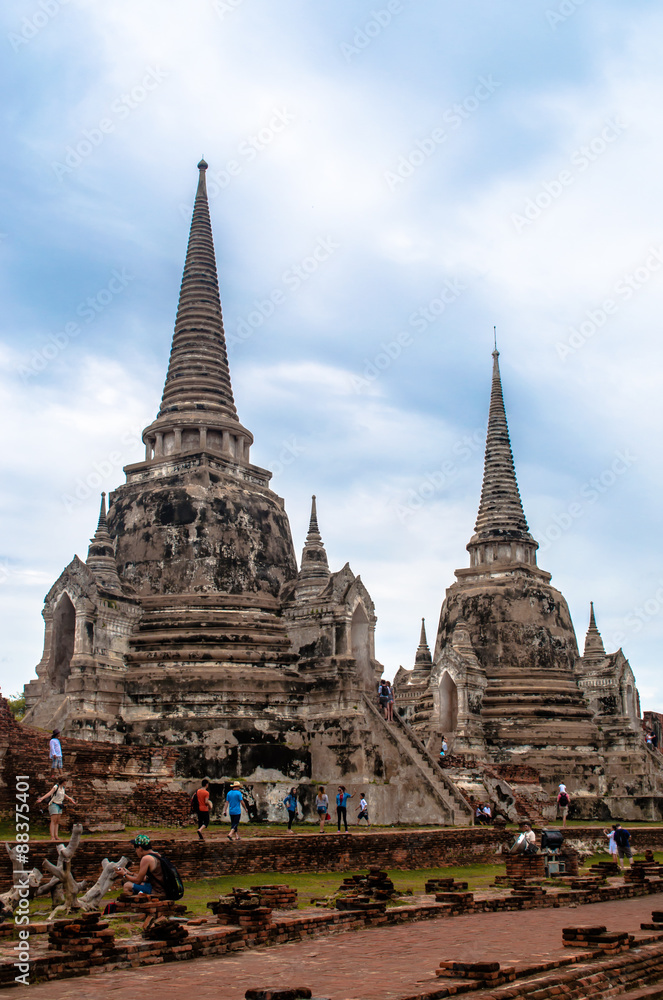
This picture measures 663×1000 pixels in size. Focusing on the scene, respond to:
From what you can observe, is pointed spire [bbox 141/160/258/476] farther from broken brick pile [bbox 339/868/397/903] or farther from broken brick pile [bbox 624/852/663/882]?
broken brick pile [bbox 339/868/397/903]

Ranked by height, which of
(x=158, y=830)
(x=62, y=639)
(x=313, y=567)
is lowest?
(x=158, y=830)

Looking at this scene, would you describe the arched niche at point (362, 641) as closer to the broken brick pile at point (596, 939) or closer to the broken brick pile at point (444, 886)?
the broken brick pile at point (444, 886)

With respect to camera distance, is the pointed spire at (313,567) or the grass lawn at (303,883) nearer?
the grass lawn at (303,883)

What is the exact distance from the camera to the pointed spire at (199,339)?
33375 millimetres

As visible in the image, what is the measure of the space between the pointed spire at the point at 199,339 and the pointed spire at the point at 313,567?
18.0 feet

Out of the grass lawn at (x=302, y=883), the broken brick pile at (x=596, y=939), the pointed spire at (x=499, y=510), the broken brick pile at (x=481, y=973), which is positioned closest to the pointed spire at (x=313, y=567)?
the grass lawn at (x=302, y=883)

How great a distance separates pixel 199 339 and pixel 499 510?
14057 mm

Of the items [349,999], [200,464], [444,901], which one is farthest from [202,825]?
[200,464]

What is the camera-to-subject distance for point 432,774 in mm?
26203

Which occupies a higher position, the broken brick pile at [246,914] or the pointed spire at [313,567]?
the pointed spire at [313,567]

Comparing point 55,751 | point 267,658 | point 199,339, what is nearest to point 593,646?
point 267,658

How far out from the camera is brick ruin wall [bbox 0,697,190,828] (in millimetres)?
18516

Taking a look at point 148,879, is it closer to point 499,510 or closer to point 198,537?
point 198,537

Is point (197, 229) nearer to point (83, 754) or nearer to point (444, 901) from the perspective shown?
point (83, 754)
